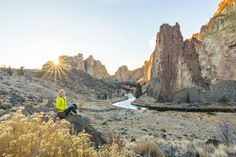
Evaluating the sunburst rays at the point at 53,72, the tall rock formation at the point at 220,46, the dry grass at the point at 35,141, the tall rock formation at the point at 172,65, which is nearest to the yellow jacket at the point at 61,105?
the dry grass at the point at 35,141

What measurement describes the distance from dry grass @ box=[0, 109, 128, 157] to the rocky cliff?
115 m

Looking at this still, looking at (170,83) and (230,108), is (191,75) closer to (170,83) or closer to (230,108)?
(170,83)

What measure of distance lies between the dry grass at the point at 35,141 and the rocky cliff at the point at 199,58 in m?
115

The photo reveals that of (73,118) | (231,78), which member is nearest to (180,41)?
(231,78)

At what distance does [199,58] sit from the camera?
137 metres

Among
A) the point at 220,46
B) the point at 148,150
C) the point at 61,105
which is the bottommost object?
the point at 148,150

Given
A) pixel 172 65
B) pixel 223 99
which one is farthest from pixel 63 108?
pixel 172 65

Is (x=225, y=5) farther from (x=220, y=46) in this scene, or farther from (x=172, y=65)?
(x=172, y=65)

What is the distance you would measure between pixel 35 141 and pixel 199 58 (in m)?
134

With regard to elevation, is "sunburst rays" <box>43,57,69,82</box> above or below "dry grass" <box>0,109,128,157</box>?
above

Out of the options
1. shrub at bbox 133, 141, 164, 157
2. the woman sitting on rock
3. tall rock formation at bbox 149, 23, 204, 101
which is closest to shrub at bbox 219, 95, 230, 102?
tall rock formation at bbox 149, 23, 204, 101

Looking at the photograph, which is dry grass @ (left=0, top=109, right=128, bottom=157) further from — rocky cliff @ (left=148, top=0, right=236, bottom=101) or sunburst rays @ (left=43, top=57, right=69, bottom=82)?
rocky cliff @ (left=148, top=0, right=236, bottom=101)

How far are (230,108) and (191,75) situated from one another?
107 feet

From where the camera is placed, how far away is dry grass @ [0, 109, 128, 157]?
21.4 feet
